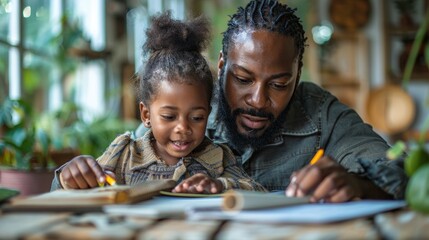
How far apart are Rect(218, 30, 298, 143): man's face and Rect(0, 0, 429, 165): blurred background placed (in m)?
0.17

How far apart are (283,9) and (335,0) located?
18.6 ft

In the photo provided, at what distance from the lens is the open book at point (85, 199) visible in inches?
42.9

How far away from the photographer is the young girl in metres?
1.67

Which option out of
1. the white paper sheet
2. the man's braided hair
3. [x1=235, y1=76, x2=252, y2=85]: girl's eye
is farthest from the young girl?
the white paper sheet

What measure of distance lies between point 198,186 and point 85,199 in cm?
27

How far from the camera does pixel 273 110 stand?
75.3 inches

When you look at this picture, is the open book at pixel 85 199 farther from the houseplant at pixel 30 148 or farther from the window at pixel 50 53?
the window at pixel 50 53

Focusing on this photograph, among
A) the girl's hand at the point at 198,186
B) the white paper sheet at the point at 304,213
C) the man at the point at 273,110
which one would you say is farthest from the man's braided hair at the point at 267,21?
the white paper sheet at the point at 304,213

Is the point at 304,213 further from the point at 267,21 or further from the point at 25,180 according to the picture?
the point at 25,180

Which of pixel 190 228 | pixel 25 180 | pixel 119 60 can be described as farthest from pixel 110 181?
pixel 119 60

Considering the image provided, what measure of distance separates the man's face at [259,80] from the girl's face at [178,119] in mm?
191

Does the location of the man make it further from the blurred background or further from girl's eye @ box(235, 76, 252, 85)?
the blurred background

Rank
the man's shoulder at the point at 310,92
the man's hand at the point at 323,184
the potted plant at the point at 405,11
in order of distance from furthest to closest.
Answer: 1. the potted plant at the point at 405,11
2. the man's shoulder at the point at 310,92
3. the man's hand at the point at 323,184

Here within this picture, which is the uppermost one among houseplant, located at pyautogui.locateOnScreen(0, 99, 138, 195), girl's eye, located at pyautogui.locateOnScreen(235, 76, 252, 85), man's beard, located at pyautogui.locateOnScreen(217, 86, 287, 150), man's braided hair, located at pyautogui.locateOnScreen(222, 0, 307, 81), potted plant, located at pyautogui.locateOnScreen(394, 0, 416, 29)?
potted plant, located at pyautogui.locateOnScreen(394, 0, 416, 29)
